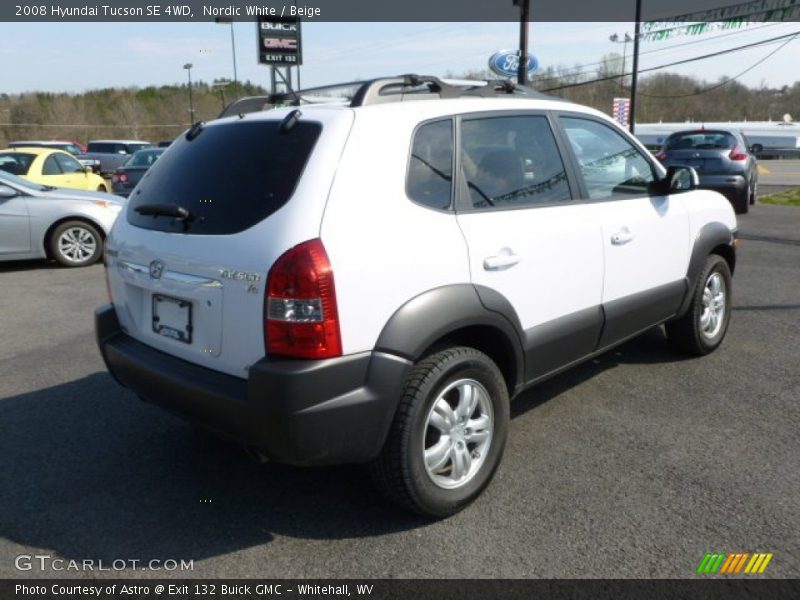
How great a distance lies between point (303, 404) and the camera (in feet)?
8.22

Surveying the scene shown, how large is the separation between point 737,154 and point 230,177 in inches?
501

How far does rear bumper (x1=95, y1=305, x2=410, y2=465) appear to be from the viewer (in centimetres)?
251

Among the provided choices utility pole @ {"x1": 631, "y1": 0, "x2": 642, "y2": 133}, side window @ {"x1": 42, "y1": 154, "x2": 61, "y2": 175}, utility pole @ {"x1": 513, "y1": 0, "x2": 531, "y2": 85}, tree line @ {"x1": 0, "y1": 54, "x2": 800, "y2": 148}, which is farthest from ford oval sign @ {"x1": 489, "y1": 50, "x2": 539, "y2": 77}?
tree line @ {"x1": 0, "y1": 54, "x2": 800, "y2": 148}

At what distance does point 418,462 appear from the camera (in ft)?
9.31

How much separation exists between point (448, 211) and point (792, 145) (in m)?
60.8

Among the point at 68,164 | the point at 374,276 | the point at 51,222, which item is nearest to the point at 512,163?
the point at 374,276

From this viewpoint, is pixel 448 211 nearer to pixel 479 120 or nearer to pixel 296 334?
pixel 479 120

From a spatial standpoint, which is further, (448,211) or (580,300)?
(580,300)

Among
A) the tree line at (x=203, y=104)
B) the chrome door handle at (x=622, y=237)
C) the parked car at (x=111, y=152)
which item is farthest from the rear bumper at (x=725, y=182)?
the tree line at (x=203, y=104)

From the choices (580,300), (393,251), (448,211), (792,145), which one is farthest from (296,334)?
(792,145)

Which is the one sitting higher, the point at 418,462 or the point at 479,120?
the point at 479,120

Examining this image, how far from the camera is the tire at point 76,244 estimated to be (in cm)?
913

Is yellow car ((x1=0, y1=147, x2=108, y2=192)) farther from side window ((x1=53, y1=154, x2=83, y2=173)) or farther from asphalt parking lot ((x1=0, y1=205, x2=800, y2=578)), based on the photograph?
asphalt parking lot ((x1=0, y1=205, x2=800, y2=578))
